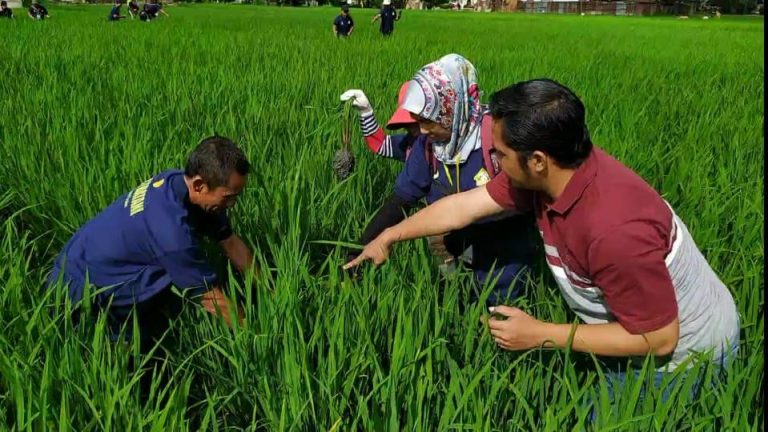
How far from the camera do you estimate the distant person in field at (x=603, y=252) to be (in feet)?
3.38

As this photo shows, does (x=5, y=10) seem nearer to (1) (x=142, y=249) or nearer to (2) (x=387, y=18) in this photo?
(2) (x=387, y=18)

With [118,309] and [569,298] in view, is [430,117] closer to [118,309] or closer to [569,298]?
[569,298]

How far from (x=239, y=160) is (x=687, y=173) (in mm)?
1812

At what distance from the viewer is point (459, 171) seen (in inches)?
64.6

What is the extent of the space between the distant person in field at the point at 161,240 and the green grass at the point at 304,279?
0.09 m

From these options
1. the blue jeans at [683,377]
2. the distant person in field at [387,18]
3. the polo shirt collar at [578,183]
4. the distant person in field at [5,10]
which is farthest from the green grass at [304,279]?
the distant person in field at [5,10]

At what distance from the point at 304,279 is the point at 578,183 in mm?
702

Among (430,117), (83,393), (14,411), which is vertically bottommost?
(14,411)

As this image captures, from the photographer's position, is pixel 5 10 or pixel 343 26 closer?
pixel 343 26

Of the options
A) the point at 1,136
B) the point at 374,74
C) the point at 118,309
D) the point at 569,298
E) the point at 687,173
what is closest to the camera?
the point at 569,298

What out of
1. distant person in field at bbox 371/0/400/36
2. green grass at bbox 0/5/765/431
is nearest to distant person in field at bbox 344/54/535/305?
green grass at bbox 0/5/765/431

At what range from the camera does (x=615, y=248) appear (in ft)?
3.33

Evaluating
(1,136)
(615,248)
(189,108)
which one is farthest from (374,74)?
(615,248)

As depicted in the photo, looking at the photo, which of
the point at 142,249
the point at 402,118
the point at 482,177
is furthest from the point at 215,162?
the point at 482,177
